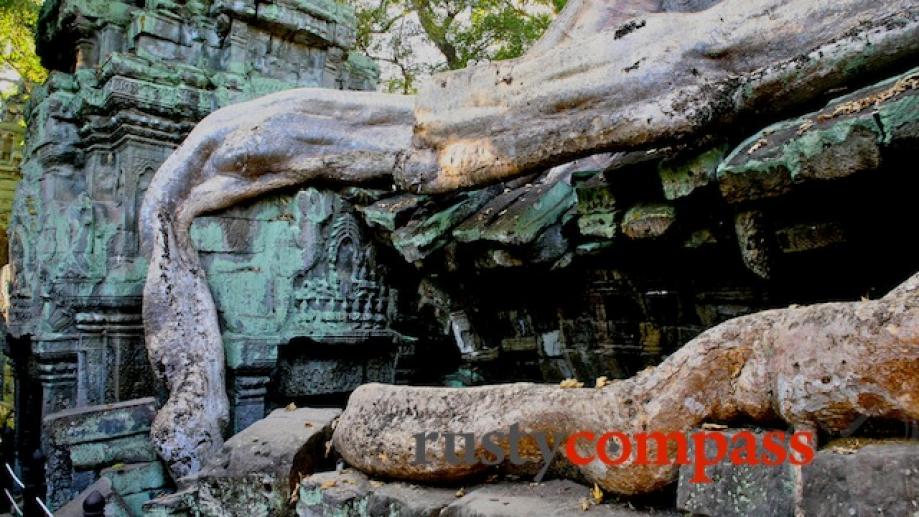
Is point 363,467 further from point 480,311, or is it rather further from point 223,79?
point 223,79

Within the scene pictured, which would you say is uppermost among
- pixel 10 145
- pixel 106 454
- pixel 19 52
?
pixel 19 52

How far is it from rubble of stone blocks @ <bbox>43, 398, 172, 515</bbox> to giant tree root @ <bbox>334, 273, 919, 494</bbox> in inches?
70.2

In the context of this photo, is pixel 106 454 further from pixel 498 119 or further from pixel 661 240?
pixel 661 240

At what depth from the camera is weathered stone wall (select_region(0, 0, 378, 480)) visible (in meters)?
4.27

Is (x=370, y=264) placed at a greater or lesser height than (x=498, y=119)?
lesser

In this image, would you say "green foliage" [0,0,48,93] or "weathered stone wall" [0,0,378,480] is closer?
"weathered stone wall" [0,0,378,480]

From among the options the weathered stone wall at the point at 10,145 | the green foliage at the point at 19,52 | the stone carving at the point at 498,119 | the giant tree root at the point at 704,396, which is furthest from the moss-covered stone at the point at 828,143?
the green foliage at the point at 19,52

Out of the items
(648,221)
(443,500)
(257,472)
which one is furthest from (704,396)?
(257,472)

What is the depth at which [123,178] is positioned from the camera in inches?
192

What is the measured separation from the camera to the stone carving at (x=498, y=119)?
251cm

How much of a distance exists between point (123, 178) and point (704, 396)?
449 centimetres

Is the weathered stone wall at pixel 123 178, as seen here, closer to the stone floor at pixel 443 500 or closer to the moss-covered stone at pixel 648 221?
the stone floor at pixel 443 500

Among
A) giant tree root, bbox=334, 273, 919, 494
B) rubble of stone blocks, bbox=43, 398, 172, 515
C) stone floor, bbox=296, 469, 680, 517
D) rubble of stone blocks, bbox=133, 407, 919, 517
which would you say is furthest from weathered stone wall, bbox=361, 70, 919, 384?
rubble of stone blocks, bbox=43, 398, 172, 515

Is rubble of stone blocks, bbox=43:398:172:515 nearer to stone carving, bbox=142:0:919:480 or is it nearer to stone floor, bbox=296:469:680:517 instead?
stone carving, bbox=142:0:919:480
